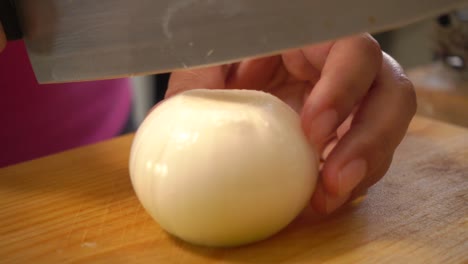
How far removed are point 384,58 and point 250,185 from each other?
1.36ft

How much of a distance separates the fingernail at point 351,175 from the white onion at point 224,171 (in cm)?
4

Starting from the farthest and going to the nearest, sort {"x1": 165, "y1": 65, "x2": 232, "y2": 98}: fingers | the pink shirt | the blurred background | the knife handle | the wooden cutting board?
the blurred background, the pink shirt, {"x1": 165, "y1": 65, "x2": 232, "y2": 98}: fingers, the knife handle, the wooden cutting board

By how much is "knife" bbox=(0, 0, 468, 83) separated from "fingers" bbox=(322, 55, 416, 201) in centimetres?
22

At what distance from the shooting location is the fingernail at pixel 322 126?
2.57 ft

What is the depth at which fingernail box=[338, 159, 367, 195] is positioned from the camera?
76 centimetres

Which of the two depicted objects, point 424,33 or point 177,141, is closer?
point 177,141

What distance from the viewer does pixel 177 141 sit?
73 cm

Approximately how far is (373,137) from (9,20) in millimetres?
647

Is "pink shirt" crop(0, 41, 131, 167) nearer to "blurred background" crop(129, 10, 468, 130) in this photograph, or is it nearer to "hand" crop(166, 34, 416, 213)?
"blurred background" crop(129, 10, 468, 130)

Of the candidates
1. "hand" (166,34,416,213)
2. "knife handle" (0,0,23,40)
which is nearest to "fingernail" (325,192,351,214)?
"hand" (166,34,416,213)

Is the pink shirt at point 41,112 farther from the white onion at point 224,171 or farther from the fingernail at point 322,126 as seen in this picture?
the fingernail at point 322,126

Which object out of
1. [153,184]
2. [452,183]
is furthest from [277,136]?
[452,183]

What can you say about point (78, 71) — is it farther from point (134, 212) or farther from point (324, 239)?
point (324, 239)

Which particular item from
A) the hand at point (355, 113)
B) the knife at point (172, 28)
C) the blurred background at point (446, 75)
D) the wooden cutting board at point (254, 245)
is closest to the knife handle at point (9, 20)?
the knife at point (172, 28)
